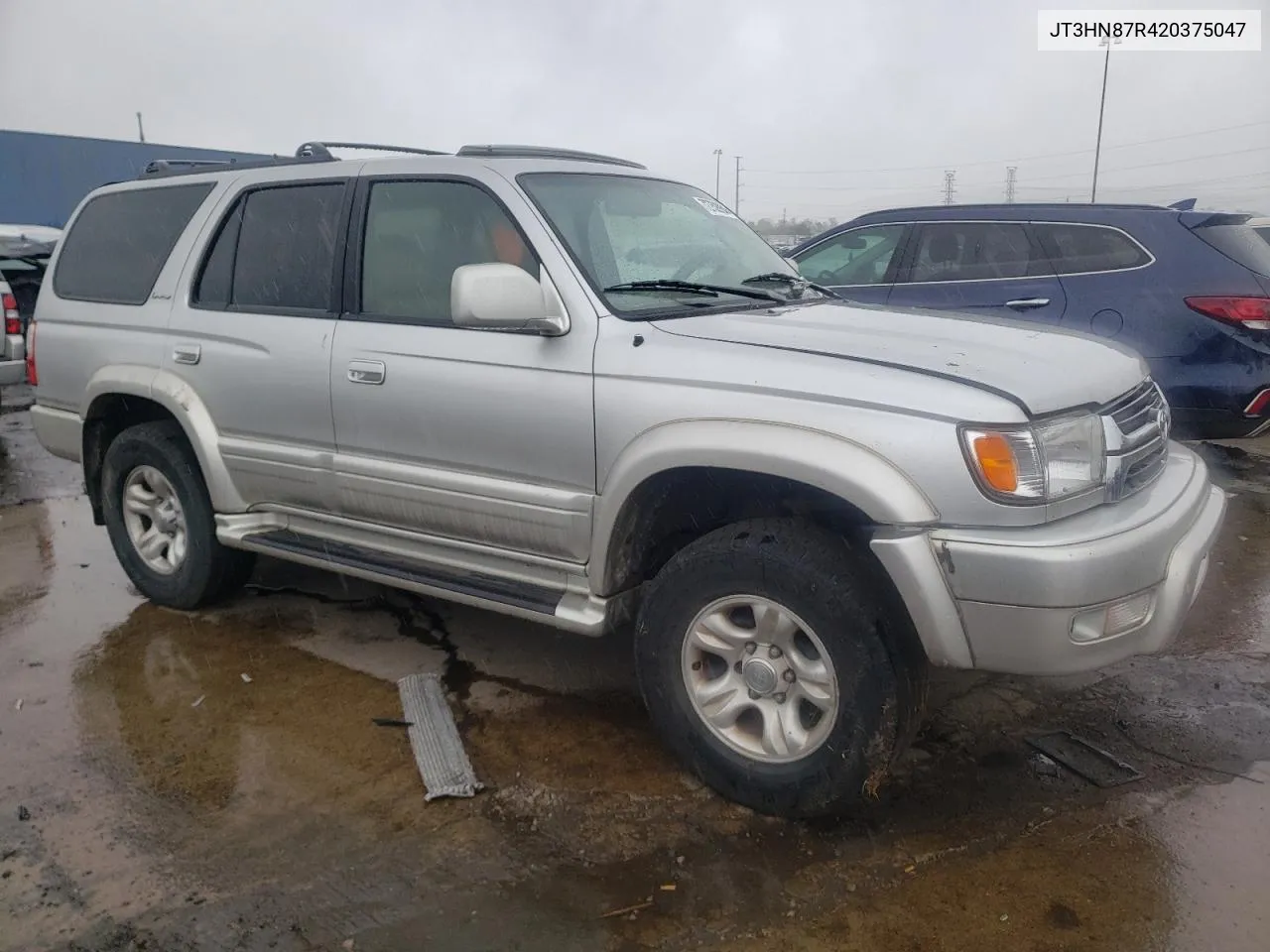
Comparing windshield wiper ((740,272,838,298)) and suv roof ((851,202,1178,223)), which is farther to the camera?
suv roof ((851,202,1178,223))

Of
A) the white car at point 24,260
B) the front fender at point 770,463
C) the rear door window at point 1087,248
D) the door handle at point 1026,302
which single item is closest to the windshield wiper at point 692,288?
the front fender at point 770,463

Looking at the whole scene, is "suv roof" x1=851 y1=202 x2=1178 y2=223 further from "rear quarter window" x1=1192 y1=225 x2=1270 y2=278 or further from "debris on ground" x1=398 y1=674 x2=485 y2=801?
"debris on ground" x1=398 y1=674 x2=485 y2=801

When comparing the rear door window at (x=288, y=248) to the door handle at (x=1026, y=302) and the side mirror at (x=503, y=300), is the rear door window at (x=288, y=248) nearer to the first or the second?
the side mirror at (x=503, y=300)

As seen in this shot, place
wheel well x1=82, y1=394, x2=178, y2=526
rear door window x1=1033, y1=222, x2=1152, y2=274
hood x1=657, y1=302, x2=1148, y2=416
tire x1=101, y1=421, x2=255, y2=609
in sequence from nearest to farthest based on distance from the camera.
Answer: hood x1=657, y1=302, x2=1148, y2=416 < tire x1=101, y1=421, x2=255, y2=609 < wheel well x1=82, y1=394, x2=178, y2=526 < rear door window x1=1033, y1=222, x2=1152, y2=274

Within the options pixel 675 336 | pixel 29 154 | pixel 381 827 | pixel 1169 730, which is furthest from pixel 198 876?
pixel 29 154

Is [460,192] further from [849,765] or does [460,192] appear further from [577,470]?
[849,765]

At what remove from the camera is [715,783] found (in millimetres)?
2951

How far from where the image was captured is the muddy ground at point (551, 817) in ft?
8.06

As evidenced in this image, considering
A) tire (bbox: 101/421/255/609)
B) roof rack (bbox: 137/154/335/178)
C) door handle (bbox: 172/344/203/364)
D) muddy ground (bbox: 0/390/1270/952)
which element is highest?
roof rack (bbox: 137/154/335/178)

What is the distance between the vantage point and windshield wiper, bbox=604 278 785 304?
3.28 m

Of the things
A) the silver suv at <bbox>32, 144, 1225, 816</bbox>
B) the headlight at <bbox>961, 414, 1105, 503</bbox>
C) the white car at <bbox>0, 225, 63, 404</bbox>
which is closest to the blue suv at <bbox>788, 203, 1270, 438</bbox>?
the silver suv at <bbox>32, 144, 1225, 816</bbox>

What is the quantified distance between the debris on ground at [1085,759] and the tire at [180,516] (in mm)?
3389

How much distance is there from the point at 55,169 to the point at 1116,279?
26396 millimetres

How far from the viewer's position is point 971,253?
6.40 metres
